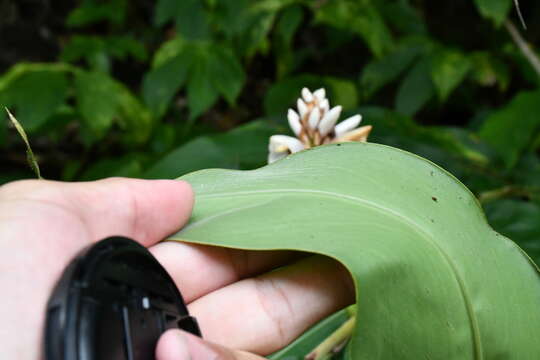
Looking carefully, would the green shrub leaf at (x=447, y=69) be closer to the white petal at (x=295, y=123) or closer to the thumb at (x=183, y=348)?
the white petal at (x=295, y=123)

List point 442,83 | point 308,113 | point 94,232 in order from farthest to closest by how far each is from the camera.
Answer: point 442,83 → point 308,113 → point 94,232

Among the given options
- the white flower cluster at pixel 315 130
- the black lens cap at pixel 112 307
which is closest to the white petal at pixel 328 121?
the white flower cluster at pixel 315 130

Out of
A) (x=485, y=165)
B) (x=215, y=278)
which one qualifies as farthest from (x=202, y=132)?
(x=215, y=278)

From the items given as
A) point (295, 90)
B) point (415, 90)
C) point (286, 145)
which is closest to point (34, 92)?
point (295, 90)

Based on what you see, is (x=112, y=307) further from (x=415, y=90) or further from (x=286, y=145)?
(x=415, y=90)

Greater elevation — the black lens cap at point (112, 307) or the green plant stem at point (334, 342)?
the black lens cap at point (112, 307)

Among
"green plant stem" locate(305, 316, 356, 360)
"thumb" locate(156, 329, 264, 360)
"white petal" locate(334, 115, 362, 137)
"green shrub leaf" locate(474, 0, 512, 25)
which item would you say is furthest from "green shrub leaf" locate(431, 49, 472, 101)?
"thumb" locate(156, 329, 264, 360)

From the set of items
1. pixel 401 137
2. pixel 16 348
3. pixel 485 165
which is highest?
pixel 16 348

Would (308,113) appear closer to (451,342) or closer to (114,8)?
(451,342)
